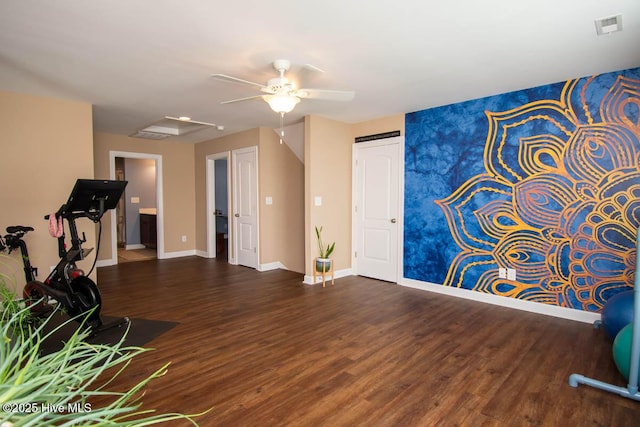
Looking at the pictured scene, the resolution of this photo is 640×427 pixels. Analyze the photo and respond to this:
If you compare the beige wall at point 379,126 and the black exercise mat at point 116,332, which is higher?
the beige wall at point 379,126

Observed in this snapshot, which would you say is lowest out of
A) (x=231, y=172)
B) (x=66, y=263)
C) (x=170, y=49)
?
(x=66, y=263)

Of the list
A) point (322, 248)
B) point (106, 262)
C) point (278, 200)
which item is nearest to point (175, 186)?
point (106, 262)

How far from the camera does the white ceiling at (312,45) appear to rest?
2.22 meters

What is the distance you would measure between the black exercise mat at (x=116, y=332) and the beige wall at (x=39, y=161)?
3.53 ft

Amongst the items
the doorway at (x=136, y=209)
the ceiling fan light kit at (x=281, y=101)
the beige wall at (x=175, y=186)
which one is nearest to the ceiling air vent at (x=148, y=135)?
the beige wall at (x=175, y=186)

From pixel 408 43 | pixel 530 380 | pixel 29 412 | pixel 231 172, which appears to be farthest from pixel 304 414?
pixel 231 172

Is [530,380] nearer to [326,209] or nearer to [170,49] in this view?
[326,209]

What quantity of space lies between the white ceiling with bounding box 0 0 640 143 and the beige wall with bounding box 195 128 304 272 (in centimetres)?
190

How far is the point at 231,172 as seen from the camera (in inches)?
253

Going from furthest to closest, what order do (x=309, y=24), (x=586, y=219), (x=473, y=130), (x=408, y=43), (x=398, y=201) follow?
A: 1. (x=398, y=201)
2. (x=473, y=130)
3. (x=586, y=219)
4. (x=408, y=43)
5. (x=309, y=24)

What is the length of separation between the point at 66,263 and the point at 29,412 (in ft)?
10.5

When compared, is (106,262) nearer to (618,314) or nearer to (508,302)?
(508,302)

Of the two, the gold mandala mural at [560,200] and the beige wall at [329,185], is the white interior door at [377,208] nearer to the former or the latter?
the beige wall at [329,185]

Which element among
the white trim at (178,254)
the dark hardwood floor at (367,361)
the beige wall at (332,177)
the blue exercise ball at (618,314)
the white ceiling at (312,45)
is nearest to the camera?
the dark hardwood floor at (367,361)
